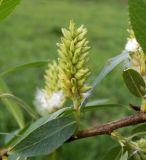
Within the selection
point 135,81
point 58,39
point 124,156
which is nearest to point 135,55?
point 135,81

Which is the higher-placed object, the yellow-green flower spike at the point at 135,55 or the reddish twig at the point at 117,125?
the yellow-green flower spike at the point at 135,55

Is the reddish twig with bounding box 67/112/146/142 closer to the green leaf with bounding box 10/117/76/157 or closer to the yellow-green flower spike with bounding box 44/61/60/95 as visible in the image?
the green leaf with bounding box 10/117/76/157

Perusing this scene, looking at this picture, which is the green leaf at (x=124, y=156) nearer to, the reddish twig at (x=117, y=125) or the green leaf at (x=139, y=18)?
the reddish twig at (x=117, y=125)

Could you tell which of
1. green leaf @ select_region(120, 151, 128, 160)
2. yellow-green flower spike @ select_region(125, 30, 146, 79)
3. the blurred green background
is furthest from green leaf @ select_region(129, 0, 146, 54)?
the blurred green background

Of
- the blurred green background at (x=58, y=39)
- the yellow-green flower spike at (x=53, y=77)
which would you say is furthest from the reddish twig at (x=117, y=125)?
the blurred green background at (x=58, y=39)

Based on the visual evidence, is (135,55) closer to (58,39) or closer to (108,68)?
(108,68)

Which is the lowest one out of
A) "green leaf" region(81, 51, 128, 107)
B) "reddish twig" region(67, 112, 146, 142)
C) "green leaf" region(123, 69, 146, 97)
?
"reddish twig" region(67, 112, 146, 142)
